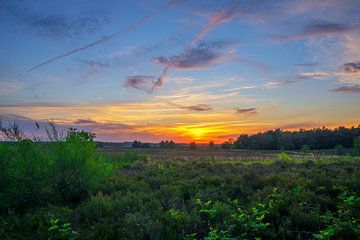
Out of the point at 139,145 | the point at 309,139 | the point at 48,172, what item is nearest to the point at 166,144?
the point at 139,145

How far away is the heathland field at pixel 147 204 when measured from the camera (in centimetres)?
789

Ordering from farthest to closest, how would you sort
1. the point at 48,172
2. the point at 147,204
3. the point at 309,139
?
the point at 309,139 → the point at 48,172 → the point at 147,204

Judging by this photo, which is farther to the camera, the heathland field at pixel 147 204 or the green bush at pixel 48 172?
the green bush at pixel 48 172

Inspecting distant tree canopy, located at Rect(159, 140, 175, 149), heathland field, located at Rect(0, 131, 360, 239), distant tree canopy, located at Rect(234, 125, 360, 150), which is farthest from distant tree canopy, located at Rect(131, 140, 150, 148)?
heathland field, located at Rect(0, 131, 360, 239)

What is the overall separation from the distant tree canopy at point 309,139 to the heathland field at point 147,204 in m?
85.4

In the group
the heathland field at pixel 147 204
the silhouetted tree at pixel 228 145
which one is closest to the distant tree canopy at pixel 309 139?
the silhouetted tree at pixel 228 145

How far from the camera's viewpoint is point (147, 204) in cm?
1007

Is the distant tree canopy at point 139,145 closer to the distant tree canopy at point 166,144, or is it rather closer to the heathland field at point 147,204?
the distant tree canopy at point 166,144

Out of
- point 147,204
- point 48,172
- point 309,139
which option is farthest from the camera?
point 309,139

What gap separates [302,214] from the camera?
339 inches

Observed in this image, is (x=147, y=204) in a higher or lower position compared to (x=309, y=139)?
lower

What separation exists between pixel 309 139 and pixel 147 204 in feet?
313

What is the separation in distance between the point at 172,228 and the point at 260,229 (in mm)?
2066

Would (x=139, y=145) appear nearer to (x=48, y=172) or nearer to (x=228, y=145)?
(x=228, y=145)
